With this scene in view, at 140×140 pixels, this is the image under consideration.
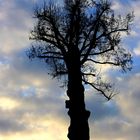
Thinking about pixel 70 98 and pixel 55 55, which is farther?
pixel 55 55

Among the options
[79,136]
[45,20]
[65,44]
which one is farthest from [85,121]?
[45,20]

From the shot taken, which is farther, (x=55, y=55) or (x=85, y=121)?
(x=55, y=55)

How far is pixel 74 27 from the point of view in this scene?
2558 cm

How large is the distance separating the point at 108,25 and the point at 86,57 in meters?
2.24

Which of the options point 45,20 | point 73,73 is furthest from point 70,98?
point 45,20

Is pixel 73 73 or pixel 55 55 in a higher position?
pixel 55 55

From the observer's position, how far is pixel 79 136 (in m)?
22.9

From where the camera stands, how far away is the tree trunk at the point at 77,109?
22.9 m

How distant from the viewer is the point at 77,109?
76.2 ft

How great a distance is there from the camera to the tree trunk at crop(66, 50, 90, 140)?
22.9 meters

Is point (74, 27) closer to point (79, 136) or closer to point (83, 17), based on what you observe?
point (83, 17)

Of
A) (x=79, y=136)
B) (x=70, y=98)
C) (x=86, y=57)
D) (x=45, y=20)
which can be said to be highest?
(x=45, y=20)

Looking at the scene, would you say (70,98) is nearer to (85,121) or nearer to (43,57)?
(85,121)

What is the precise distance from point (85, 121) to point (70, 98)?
1229 mm
